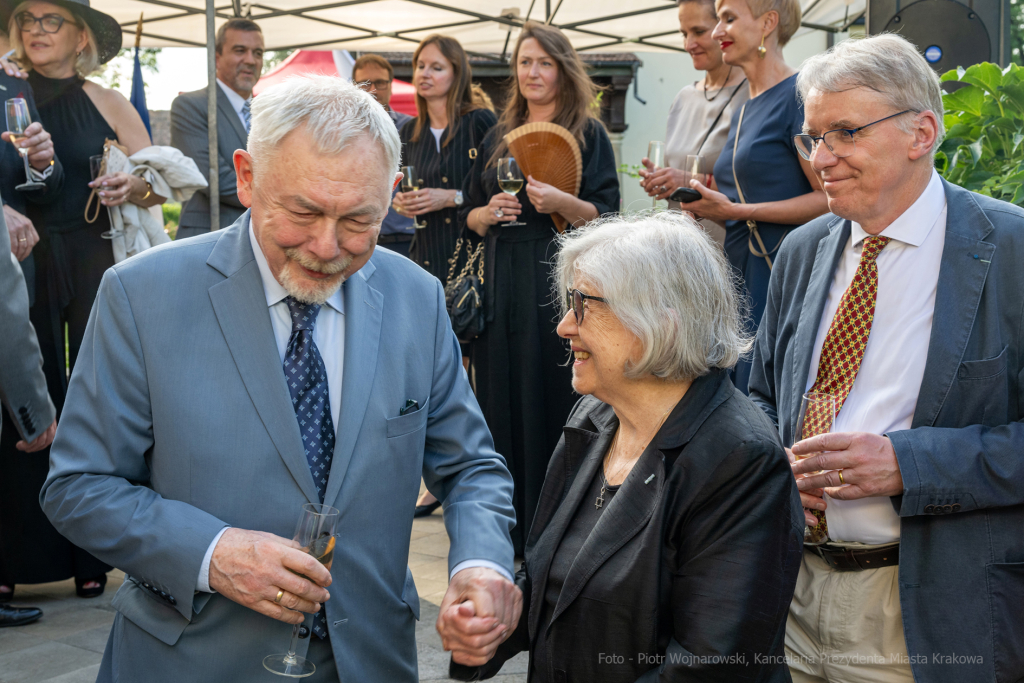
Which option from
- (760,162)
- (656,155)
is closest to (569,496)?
(760,162)

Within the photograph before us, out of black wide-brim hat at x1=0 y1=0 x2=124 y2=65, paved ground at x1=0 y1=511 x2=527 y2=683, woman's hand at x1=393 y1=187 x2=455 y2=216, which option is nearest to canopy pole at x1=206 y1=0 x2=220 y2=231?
black wide-brim hat at x1=0 y1=0 x2=124 y2=65

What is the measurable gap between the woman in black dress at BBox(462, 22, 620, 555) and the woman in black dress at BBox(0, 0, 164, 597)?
1.86 meters

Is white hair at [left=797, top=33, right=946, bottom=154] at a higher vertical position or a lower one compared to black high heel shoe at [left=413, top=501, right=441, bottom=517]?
higher

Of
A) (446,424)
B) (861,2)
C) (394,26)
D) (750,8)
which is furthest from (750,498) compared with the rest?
(394,26)

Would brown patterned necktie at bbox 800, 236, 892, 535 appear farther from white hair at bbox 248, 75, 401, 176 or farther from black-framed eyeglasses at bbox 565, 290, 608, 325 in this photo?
white hair at bbox 248, 75, 401, 176

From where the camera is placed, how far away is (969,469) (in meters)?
2.23

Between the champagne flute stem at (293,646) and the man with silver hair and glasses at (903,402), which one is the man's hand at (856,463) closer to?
the man with silver hair and glasses at (903,402)

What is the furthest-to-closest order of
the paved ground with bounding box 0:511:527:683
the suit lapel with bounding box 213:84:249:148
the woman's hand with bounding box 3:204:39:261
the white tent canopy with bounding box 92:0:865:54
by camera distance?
1. the white tent canopy with bounding box 92:0:865:54
2. the suit lapel with bounding box 213:84:249:148
3. the woman's hand with bounding box 3:204:39:261
4. the paved ground with bounding box 0:511:527:683

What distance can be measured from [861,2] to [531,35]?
3507mm

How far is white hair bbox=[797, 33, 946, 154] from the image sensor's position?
2482mm

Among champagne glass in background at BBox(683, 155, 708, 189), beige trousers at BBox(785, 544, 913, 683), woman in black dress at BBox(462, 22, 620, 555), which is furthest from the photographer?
woman in black dress at BBox(462, 22, 620, 555)

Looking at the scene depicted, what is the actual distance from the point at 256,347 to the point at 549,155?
9.53 feet

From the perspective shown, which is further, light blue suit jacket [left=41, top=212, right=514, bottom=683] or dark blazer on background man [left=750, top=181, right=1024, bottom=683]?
dark blazer on background man [left=750, top=181, right=1024, bottom=683]

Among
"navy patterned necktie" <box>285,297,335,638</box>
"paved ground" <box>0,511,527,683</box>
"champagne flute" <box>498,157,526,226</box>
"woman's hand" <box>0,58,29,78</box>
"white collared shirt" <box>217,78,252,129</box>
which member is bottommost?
"paved ground" <box>0,511,527,683</box>
